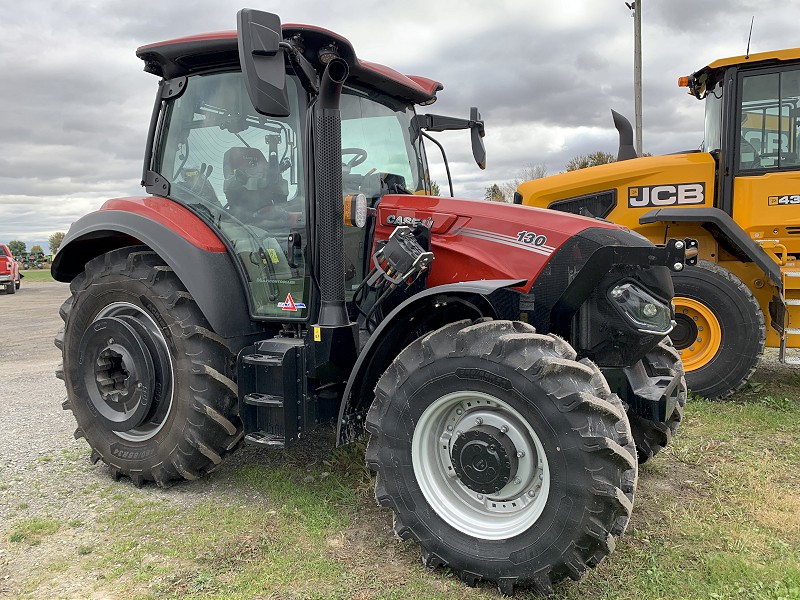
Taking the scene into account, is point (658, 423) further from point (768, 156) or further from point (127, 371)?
point (768, 156)

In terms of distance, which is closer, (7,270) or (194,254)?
(194,254)

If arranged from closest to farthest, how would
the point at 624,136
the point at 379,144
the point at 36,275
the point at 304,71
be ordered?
the point at 304,71 < the point at 379,144 < the point at 624,136 < the point at 36,275

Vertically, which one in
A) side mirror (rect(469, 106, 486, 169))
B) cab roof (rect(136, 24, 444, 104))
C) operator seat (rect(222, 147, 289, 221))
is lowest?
operator seat (rect(222, 147, 289, 221))

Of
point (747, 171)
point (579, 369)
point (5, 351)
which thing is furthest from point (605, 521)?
point (5, 351)

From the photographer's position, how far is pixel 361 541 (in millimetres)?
3219

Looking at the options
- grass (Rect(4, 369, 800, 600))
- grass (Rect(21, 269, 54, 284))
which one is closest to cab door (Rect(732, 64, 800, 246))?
grass (Rect(4, 369, 800, 600))

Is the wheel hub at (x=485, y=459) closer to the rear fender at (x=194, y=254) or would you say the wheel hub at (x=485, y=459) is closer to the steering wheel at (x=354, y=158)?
the rear fender at (x=194, y=254)

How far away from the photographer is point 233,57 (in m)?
3.68

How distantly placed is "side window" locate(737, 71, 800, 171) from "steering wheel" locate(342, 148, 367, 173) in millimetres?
4056

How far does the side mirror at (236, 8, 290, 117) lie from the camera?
9.23 ft

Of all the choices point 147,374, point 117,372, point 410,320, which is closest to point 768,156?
point 410,320

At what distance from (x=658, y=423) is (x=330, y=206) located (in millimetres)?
2293

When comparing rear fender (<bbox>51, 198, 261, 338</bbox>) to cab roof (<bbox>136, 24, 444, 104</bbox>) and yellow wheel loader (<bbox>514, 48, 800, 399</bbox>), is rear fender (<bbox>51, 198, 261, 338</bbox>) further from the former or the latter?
yellow wheel loader (<bbox>514, 48, 800, 399</bbox>)

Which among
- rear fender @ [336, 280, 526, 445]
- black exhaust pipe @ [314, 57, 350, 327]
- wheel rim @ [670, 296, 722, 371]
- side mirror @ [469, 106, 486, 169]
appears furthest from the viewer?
wheel rim @ [670, 296, 722, 371]
